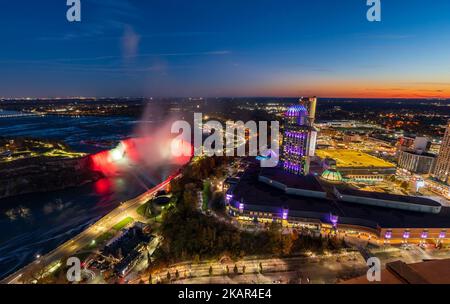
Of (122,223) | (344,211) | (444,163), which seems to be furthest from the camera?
(444,163)

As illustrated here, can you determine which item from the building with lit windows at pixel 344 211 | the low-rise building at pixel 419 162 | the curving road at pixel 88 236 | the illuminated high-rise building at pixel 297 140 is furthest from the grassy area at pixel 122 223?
the low-rise building at pixel 419 162

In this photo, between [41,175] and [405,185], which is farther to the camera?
[41,175]

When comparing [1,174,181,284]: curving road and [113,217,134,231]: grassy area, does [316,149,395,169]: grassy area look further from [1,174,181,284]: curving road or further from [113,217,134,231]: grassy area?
[113,217,134,231]: grassy area

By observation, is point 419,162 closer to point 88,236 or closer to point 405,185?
point 405,185

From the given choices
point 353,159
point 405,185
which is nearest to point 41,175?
point 353,159

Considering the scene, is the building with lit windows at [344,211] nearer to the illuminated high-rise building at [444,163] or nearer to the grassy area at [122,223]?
the grassy area at [122,223]

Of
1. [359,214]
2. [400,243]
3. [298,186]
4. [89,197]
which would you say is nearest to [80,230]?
[89,197]
